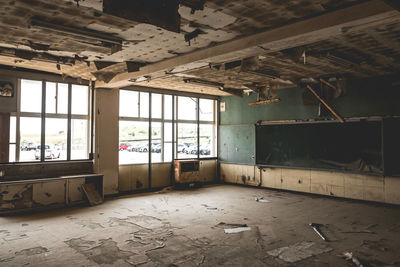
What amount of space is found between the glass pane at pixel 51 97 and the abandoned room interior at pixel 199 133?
0.03 meters

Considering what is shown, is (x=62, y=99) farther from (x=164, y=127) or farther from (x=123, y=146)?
(x=164, y=127)

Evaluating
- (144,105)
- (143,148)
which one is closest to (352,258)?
(143,148)

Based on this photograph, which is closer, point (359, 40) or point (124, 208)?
point (359, 40)

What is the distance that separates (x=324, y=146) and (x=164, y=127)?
454 cm

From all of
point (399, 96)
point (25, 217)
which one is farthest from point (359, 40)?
point (25, 217)

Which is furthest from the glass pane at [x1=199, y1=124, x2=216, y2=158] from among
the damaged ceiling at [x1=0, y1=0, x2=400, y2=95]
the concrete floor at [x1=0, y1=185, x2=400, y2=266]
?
the damaged ceiling at [x1=0, y1=0, x2=400, y2=95]

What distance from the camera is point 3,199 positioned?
5715 mm

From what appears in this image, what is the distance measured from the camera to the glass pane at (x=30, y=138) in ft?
21.1

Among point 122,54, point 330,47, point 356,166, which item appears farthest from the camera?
point 356,166

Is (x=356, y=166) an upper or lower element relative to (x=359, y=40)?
lower

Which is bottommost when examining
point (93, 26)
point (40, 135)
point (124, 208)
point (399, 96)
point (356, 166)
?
point (124, 208)

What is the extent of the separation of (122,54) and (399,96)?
5.93 m

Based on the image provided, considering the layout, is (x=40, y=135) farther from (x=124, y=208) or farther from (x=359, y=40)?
(x=359, y=40)

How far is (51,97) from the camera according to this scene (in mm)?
6914
